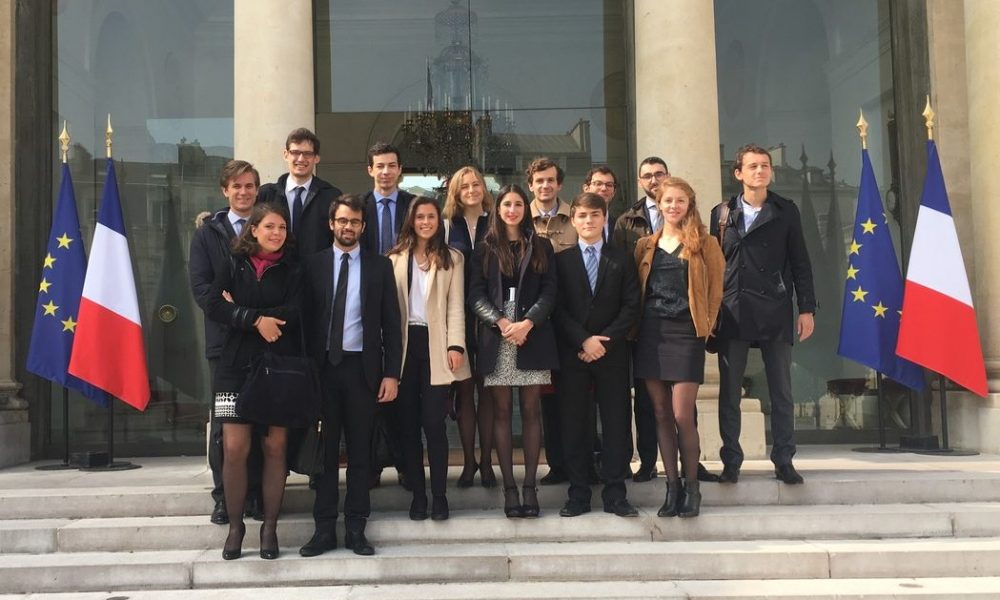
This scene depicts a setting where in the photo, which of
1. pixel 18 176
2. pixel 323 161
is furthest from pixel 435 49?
pixel 18 176

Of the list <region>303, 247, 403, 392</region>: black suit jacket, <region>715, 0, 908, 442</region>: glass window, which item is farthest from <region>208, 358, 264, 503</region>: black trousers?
<region>715, 0, 908, 442</region>: glass window

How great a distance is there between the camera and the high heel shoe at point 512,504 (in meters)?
5.63

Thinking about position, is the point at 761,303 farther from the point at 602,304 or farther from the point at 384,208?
the point at 384,208

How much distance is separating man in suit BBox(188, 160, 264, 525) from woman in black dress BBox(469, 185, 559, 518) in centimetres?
145

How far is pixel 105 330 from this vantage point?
788 cm

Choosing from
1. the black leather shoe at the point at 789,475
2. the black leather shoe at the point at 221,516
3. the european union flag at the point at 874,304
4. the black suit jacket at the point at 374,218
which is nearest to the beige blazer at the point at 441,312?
the black suit jacket at the point at 374,218

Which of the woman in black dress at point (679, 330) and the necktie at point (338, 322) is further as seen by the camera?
the woman in black dress at point (679, 330)

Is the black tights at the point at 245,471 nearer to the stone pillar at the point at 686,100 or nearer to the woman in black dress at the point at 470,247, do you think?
the woman in black dress at the point at 470,247

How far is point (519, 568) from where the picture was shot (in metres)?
5.20

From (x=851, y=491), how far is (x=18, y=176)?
8.01m

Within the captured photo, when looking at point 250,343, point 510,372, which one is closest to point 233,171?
point 250,343

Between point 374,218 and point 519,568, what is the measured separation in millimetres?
2456

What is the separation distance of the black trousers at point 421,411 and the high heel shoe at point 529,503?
499 millimetres

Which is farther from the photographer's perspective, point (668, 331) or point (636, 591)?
point (668, 331)
